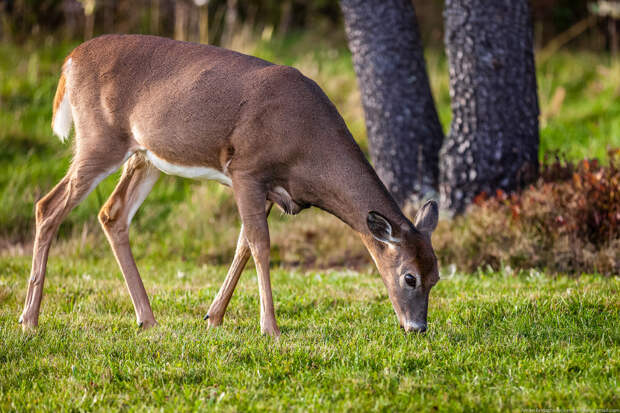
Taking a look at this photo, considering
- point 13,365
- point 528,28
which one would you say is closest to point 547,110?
point 528,28

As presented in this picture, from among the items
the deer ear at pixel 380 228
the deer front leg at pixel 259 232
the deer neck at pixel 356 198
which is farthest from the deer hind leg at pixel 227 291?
the deer ear at pixel 380 228

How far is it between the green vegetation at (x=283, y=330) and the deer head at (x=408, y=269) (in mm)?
166

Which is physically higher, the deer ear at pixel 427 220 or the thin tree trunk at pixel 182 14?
the deer ear at pixel 427 220

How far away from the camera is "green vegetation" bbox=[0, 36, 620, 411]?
4.16 metres

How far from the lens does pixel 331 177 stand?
544 centimetres

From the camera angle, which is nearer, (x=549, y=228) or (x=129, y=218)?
(x=129, y=218)

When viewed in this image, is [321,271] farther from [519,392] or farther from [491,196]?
[519,392]

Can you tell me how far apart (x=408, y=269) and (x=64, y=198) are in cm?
274

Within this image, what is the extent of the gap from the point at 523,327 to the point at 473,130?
11.0 ft

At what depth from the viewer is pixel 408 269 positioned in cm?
540

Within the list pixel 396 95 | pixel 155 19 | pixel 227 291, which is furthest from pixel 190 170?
pixel 155 19

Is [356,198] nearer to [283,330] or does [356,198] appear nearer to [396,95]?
[283,330]

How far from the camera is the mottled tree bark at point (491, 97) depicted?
26.7 ft

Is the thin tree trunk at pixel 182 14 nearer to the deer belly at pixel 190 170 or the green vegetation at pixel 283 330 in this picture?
the green vegetation at pixel 283 330
